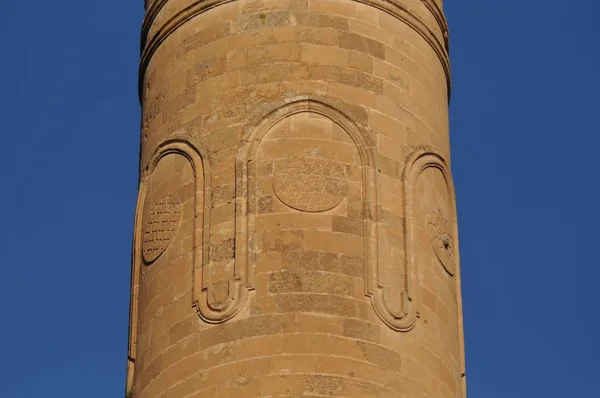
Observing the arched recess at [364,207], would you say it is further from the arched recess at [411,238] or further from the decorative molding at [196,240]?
the decorative molding at [196,240]

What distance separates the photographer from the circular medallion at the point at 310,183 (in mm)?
30000

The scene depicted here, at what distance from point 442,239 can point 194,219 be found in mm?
3318

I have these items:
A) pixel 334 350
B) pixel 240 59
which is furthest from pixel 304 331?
pixel 240 59

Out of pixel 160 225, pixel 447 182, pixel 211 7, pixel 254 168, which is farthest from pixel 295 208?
pixel 211 7

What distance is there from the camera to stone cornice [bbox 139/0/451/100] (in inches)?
1266

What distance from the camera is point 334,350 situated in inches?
1141

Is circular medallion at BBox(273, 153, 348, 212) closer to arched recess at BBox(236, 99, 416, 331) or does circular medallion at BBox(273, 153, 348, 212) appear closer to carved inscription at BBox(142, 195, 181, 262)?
arched recess at BBox(236, 99, 416, 331)

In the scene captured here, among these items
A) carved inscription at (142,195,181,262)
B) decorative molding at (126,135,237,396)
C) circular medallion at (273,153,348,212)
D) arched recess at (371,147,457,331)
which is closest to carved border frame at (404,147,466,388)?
arched recess at (371,147,457,331)

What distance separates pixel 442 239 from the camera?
31125mm

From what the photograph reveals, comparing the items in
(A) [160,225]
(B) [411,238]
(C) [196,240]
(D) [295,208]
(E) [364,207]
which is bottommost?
(C) [196,240]

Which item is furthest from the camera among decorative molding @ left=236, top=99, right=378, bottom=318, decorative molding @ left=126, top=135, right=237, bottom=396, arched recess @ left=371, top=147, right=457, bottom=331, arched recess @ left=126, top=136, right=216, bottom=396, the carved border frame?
the carved border frame

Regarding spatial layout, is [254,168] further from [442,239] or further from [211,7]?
[211,7]

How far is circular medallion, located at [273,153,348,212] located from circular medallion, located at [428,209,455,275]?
1.47m

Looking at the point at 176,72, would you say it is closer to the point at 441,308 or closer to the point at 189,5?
the point at 189,5
